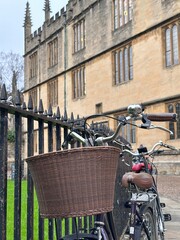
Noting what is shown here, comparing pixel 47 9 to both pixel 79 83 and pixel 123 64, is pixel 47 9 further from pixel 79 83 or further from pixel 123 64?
pixel 123 64

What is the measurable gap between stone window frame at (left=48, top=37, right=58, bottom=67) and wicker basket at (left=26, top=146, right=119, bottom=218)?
26.0m

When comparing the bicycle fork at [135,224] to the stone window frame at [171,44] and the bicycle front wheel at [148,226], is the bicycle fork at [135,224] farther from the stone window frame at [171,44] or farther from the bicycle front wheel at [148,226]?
the stone window frame at [171,44]

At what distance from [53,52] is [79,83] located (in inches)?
189

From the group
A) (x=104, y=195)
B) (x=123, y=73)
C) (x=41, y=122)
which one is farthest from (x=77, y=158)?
(x=123, y=73)

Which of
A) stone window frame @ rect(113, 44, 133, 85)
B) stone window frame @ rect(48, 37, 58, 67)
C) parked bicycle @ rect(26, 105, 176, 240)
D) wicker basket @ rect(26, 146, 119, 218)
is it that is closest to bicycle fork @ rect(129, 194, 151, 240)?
parked bicycle @ rect(26, 105, 176, 240)

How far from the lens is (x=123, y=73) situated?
20.5 meters

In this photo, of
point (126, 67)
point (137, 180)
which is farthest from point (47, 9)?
point (137, 180)

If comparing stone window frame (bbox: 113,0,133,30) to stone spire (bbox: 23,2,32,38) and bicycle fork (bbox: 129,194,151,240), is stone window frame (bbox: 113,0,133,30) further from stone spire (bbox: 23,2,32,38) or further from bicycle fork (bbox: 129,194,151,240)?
bicycle fork (bbox: 129,194,151,240)

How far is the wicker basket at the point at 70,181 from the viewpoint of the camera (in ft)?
5.84

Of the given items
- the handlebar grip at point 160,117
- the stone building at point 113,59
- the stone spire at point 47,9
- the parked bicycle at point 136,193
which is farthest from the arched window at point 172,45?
the handlebar grip at point 160,117

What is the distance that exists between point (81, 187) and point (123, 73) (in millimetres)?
18951

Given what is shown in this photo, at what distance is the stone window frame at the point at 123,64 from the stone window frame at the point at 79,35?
3.69 m

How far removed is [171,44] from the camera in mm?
17500

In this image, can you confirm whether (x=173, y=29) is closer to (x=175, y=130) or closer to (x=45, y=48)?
(x=175, y=130)
